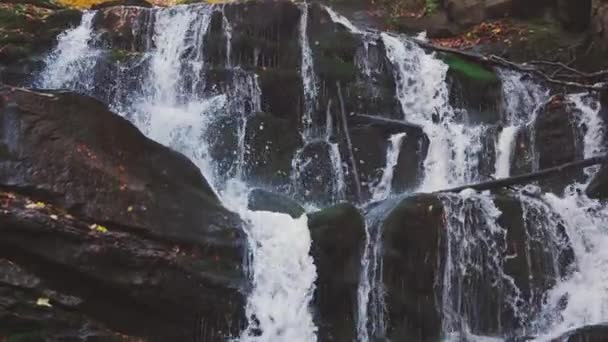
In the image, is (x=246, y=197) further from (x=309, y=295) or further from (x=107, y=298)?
(x=107, y=298)

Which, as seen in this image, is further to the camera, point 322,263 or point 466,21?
point 466,21

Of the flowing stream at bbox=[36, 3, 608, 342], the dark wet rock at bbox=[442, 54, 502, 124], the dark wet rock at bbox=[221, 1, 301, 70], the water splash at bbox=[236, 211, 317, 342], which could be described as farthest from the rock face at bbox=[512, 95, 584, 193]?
the water splash at bbox=[236, 211, 317, 342]

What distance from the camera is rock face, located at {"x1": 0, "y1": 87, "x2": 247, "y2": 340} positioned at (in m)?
6.74

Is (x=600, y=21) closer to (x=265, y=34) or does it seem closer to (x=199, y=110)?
(x=265, y=34)

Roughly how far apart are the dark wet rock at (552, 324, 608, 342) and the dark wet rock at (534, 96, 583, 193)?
3.81 m

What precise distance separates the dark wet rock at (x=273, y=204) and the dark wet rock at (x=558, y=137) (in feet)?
13.6

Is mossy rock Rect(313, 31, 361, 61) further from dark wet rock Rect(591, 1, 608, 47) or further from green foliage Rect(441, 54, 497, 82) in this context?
dark wet rock Rect(591, 1, 608, 47)

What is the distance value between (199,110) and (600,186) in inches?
241

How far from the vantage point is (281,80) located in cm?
1161

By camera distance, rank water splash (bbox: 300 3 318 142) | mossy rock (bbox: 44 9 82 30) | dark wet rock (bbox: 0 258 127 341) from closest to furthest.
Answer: dark wet rock (bbox: 0 258 127 341) < water splash (bbox: 300 3 318 142) < mossy rock (bbox: 44 9 82 30)

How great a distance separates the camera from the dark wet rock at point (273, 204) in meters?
8.48

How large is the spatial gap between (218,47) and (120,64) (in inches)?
66.1

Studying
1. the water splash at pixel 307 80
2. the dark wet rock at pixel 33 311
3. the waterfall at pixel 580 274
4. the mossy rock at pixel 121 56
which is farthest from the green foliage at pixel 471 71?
the dark wet rock at pixel 33 311

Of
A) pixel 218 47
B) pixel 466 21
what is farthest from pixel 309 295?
pixel 466 21
